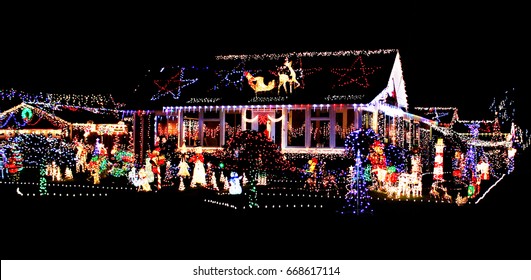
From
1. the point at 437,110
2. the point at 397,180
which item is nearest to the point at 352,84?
the point at 397,180

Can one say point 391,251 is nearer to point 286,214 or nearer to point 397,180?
point 286,214

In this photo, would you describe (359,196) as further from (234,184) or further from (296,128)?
(296,128)

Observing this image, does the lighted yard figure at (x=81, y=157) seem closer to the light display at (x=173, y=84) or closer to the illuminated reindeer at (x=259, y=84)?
the light display at (x=173, y=84)

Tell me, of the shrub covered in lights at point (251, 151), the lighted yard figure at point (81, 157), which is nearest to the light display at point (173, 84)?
the lighted yard figure at point (81, 157)

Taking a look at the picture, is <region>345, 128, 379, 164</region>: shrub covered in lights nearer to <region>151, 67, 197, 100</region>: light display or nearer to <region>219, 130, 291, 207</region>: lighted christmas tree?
<region>219, 130, 291, 207</region>: lighted christmas tree

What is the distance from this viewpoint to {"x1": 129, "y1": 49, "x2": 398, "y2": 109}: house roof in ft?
71.6

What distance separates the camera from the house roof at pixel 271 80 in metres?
21.8

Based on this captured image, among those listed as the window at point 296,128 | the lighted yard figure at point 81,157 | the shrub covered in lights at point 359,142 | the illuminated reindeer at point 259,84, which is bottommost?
the lighted yard figure at point 81,157

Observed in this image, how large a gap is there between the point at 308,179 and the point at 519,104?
15505 mm

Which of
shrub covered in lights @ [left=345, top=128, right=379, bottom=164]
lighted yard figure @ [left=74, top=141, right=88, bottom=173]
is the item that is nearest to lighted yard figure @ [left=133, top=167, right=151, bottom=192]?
shrub covered in lights @ [left=345, top=128, right=379, bottom=164]

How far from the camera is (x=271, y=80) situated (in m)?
23.2


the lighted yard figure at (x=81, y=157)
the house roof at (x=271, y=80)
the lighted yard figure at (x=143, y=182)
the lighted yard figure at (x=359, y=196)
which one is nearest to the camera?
the lighted yard figure at (x=359, y=196)

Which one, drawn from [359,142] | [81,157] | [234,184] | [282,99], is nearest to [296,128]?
[282,99]

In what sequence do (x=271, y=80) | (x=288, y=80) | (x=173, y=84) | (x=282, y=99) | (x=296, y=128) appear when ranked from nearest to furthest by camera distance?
1. (x=282, y=99)
2. (x=288, y=80)
3. (x=296, y=128)
4. (x=271, y=80)
5. (x=173, y=84)
